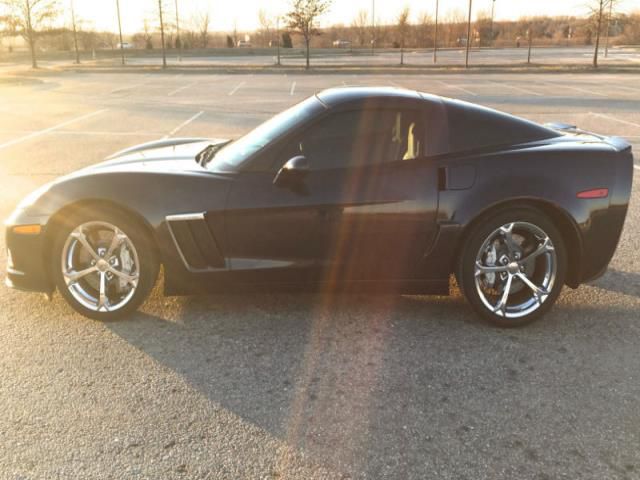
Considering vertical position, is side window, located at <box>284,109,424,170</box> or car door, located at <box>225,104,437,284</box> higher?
side window, located at <box>284,109,424,170</box>

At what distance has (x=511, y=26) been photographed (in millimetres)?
116062

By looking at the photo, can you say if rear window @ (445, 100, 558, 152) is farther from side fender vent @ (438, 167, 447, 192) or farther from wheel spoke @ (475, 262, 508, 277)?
wheel spoke @ (475, 262, 508, 277)

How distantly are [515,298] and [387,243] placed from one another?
3.09ft

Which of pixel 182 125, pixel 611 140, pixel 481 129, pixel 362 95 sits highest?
pixel 362 95

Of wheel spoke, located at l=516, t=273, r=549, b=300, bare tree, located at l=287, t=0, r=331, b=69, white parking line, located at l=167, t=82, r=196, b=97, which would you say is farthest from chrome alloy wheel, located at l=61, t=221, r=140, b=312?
bare tree, located at l=287, t=0, r=331, b=69

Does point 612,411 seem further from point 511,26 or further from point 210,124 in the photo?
point 511,26

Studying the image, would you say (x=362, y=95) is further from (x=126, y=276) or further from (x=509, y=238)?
(x=126, y=276)

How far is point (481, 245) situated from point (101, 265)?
2360 millimetres

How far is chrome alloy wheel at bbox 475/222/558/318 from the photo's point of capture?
12.2ft

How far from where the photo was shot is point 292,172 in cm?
353

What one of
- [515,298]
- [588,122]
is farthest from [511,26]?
[515,298]

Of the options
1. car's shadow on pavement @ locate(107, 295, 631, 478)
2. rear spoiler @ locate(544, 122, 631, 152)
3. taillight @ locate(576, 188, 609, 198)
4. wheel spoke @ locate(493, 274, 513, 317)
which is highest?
rear spoiler @ locate(544, 122, 631, 152)

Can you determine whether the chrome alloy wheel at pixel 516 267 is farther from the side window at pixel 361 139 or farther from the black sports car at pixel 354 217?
the side window at pixel 361 139

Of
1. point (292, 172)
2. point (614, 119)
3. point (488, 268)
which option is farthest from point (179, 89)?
point (488, 268)
